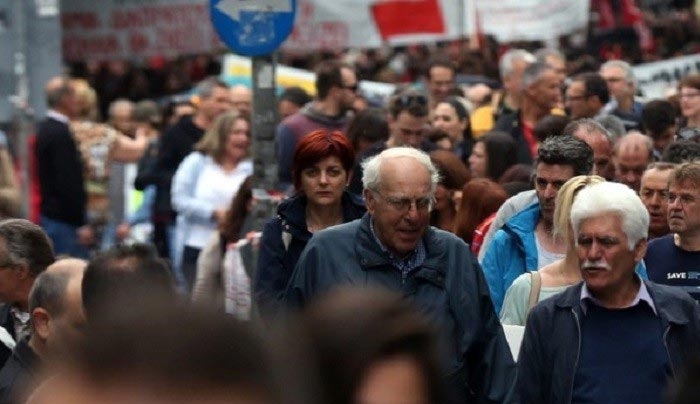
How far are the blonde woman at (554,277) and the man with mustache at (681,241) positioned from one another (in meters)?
0.82

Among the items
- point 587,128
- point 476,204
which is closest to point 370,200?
point 476,204

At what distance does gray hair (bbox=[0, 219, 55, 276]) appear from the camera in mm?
6805

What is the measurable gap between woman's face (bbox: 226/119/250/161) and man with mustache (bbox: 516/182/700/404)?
6.86m

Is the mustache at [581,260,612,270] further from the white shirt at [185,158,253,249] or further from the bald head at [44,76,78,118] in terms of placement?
the bald head at [44,76,78,118]

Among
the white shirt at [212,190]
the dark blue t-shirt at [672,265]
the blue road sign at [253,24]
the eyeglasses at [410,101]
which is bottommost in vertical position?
the white shirt at [212,190]

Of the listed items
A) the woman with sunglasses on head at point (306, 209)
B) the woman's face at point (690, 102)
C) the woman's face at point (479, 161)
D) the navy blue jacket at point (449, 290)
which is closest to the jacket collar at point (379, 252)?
the navy blue jacket at point (449, 290)

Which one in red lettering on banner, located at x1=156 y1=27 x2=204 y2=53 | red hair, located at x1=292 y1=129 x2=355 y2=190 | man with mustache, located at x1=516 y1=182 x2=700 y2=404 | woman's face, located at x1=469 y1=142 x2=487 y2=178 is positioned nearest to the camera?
man with mustache, located at x1=516 y1=182 x2=700 y2=404

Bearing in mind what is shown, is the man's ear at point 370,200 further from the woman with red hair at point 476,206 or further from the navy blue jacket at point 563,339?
the woman with red hair at point 476,206

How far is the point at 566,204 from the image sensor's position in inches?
258

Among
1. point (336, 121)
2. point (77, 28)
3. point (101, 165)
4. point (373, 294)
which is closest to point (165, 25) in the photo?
point (77, 28)

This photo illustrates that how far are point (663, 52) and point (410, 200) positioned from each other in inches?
820

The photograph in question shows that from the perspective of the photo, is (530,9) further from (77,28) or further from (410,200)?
(410,200)

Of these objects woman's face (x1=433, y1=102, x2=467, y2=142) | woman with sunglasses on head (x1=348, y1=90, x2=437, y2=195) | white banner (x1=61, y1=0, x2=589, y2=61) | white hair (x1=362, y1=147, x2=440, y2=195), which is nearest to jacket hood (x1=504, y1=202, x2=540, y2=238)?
white hair (x1=362, y1=147, x2=440, y2=195)

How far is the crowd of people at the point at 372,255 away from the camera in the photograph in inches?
74.4
